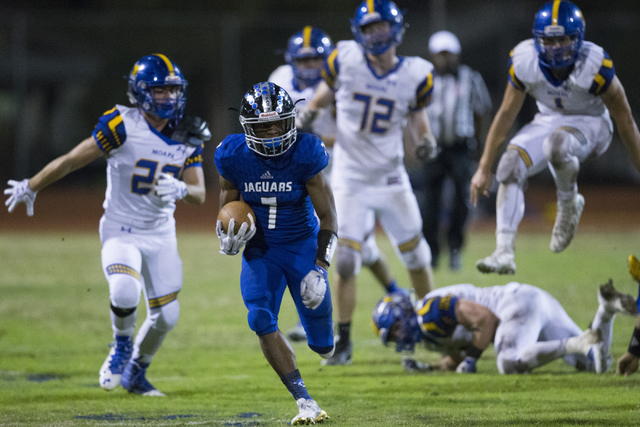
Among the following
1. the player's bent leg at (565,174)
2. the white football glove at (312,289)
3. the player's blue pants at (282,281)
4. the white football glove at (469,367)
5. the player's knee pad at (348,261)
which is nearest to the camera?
the white football glove at (312,289)

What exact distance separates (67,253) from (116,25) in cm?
740

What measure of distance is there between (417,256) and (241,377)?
5.76ft

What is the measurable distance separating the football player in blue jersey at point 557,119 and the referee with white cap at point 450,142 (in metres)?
4.39

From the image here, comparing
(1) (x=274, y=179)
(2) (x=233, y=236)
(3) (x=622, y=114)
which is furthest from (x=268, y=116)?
(3) (x=622, y=114)

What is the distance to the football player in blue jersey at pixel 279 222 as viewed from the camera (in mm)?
4285

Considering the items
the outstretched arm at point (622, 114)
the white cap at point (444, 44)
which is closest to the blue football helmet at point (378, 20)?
the outstretched arm at point (622, 114)

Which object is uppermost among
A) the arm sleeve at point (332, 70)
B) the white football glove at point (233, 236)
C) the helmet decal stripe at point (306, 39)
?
the helmet decal stripe at point (306, 39)

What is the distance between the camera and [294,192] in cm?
444

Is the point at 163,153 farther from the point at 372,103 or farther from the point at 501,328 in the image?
the point at 501,328

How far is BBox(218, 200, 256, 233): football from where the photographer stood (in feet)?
13.9

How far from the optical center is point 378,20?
6297 millimetres

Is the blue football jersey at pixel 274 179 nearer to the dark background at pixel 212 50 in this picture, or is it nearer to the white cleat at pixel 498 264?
the white cleat at pixel 498 264

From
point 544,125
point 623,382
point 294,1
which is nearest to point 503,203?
point 544,125

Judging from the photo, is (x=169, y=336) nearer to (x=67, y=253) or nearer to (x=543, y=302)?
(x=543, y=302)
